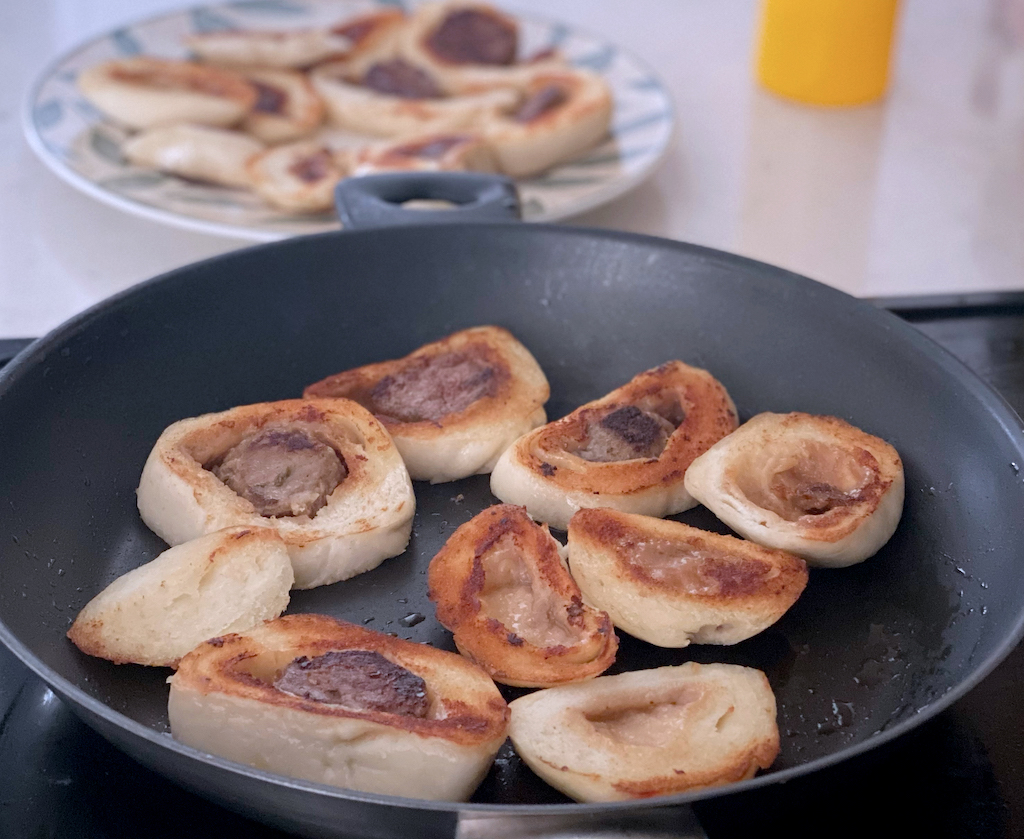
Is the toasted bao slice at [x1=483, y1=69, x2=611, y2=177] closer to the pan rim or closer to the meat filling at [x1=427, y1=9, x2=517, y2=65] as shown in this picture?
the meat filling at [x1=427, y1=9, x2=517, y2=65]

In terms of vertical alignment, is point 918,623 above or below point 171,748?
below

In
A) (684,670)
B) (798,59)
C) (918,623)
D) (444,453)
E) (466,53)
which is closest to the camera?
(684,670)

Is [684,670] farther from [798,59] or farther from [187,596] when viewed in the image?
[798,59]

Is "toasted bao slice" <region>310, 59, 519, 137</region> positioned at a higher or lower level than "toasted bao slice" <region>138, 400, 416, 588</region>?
higher

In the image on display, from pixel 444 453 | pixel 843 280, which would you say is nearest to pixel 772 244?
pixel 843 280

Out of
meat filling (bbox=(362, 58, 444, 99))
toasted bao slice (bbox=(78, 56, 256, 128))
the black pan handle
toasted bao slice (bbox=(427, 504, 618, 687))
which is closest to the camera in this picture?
toasted bao slice (bbox=(427, 504, 618, 687))

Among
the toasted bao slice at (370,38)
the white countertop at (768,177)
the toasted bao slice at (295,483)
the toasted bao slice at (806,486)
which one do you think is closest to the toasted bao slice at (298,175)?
the white countertop at (768,177)

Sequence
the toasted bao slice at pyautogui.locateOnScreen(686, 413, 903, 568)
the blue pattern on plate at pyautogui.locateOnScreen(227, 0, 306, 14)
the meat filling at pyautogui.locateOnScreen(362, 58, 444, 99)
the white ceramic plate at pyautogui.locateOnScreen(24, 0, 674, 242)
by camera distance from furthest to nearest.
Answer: the blue pattern on plate at pyautogui.locateOnScreen(227, 0, 306, 14) → the meat filling at pyautogui.locateOnScreen(362, 58, 444, 99) → the white ceramic plate at pyautogui.locateOnScreen(24, 0, 674, 242) → the toasted bao slice at pyautogui.locateOnScreen(686, 413, 903, 568)

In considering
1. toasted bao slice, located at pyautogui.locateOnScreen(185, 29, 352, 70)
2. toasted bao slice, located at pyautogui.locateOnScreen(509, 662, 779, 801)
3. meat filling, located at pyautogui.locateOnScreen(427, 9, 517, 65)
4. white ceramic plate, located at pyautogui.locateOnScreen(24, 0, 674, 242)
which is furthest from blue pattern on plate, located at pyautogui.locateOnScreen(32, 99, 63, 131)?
toasted bao slice, located at pyautogui.locateOnScreen(509, 662, 779, 801)
